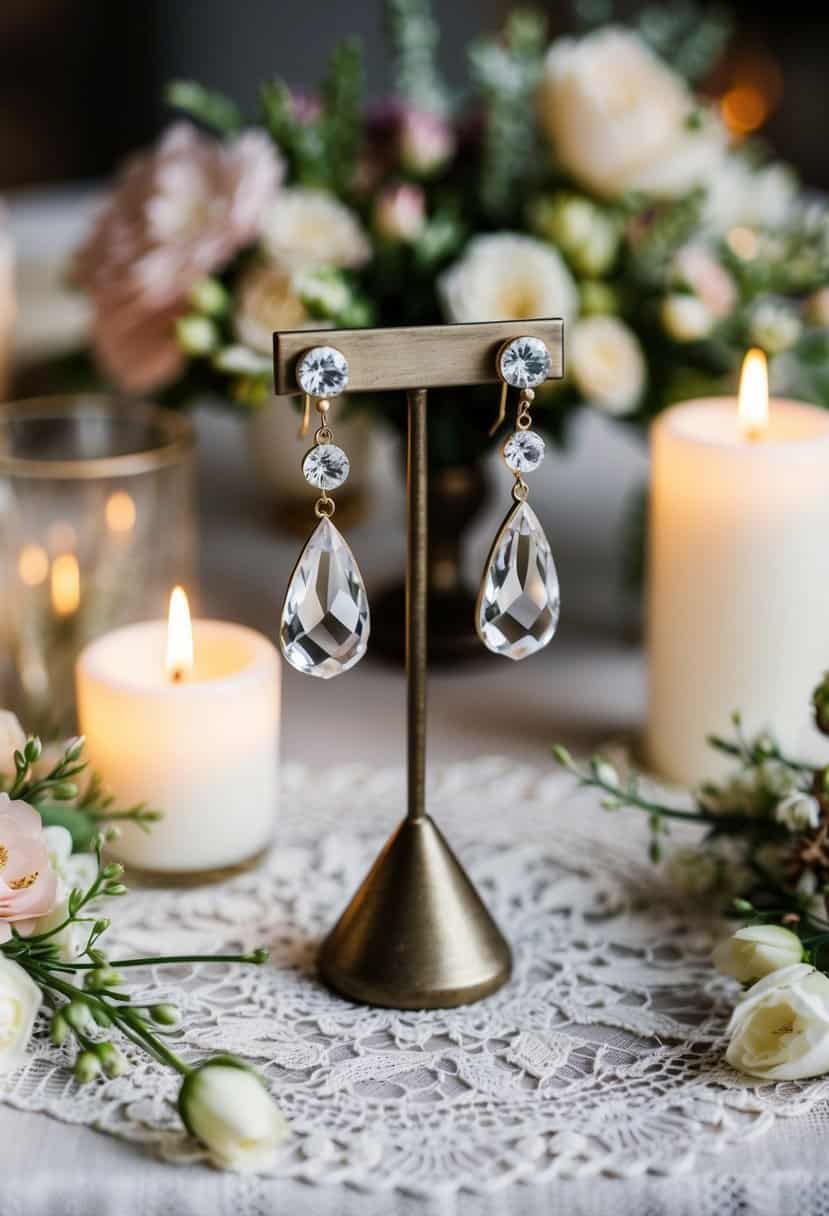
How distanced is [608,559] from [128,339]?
43 cm

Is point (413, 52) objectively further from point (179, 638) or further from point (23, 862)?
point (23, 862)

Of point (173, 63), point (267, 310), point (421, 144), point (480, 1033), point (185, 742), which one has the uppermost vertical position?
point (173, 63)

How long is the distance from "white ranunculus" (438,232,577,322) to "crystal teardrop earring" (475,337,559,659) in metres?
0.32

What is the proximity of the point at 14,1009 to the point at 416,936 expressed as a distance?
0.17m

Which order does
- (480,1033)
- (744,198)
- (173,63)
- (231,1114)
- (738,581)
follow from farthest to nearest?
(173,63) < (744,198) < (738,581) < (480,1033) < (231,1114)

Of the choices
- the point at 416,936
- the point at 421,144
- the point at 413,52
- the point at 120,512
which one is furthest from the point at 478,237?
the point at 416,936

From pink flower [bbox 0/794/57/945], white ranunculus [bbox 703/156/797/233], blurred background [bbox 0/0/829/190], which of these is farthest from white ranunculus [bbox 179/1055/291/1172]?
blurred background [bbox 0/0/829/190]

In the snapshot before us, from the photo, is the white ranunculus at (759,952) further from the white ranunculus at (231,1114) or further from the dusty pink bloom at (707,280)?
the dusty pink bloom at (707,280)

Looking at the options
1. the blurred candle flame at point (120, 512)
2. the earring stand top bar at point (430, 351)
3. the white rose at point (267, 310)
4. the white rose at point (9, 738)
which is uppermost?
the white rose at point (267, 310)

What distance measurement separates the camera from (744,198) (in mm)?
1070

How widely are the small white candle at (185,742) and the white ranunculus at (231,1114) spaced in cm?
19

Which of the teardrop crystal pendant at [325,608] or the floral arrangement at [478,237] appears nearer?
the teardrop crystal pendant at [325,608]

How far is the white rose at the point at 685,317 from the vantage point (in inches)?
36.9

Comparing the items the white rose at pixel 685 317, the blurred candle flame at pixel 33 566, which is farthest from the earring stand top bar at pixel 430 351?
the blurred candle flame at pixel 33 566
